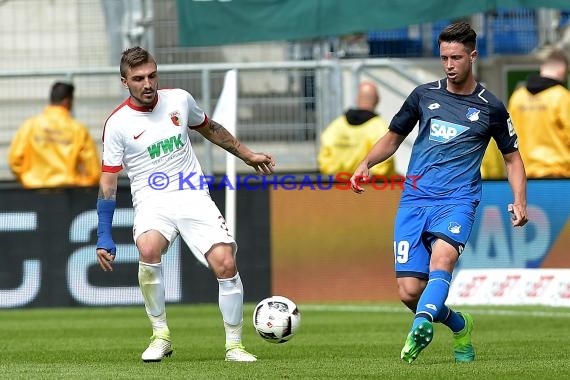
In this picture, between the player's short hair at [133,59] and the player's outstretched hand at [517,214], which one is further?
the player's short hair at [133,59]

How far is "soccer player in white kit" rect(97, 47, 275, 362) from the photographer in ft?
31.6

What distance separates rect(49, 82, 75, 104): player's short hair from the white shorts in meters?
6.58

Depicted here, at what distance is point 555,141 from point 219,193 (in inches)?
146

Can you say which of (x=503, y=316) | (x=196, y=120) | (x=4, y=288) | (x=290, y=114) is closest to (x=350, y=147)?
(x=290, y=114)

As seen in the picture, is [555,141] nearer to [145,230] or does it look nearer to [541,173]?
[541,173]

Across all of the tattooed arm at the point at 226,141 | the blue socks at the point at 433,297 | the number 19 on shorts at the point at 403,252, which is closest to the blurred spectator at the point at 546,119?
the tattooed arm at the point at 226,141

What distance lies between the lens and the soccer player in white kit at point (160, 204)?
9.62 meters

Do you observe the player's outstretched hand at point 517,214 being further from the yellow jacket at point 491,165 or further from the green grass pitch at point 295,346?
the yellow jacket at point 491,165

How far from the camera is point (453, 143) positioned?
9.17 metres

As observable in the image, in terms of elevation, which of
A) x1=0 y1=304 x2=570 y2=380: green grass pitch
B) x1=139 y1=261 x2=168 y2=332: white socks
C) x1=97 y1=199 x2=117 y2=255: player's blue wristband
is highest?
x1=97 y1=199 x2=117 y2=255: player's blue wristband

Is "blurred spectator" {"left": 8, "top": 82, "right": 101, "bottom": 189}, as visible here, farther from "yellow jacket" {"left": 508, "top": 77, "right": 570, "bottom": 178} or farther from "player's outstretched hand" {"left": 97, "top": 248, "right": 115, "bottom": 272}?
"player's outstretched hand" {"left": 97, "top": 248, "right": 115, "bottom": 272}

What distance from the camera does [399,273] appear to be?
9211 millimetres

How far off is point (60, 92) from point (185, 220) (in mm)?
6727

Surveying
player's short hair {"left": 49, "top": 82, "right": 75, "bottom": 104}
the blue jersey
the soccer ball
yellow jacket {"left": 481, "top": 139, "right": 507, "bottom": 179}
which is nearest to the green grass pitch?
the soccer ball
